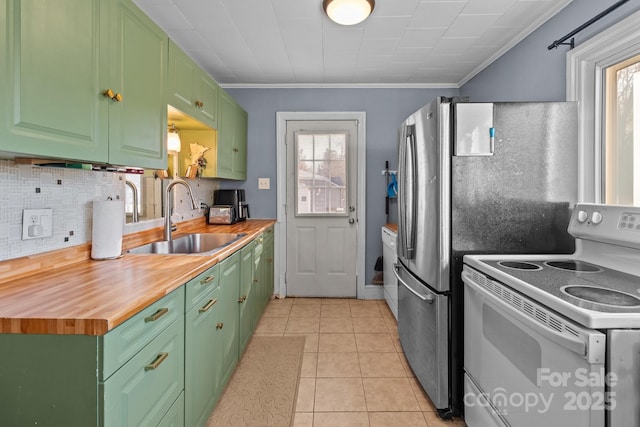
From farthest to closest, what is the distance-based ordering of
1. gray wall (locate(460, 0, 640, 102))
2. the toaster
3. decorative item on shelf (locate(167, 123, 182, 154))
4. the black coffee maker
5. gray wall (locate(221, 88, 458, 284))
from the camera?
gray wall (locate(221, 88, 458, 284)) → the black coffee maker → the toaster → decorative item on shelf (locate(167, 123, 182, 154)) → gray wall (locate(460, 0, 640, 102))

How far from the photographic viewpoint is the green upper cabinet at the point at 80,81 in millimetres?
974

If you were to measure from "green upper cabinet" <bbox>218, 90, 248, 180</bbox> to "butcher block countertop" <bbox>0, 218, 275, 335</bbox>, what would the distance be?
1.41 metres

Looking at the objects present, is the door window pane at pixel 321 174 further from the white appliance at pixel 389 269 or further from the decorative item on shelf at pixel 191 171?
the decorative item on shelf at pixel 191 171

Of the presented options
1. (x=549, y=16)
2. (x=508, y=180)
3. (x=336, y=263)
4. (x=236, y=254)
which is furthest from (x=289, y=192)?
(x=549, y=16)

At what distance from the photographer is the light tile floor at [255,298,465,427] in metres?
1.81

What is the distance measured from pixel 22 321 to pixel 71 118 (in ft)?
2.29

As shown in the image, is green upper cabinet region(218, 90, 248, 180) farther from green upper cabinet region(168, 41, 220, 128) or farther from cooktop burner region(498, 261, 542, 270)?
cooktop burner region(498, 261, 542, 270)

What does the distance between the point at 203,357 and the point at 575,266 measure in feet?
5.85

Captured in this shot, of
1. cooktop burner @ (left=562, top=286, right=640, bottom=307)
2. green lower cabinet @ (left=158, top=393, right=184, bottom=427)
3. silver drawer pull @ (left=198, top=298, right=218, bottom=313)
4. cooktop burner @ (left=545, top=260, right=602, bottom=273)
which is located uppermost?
cooktop burner @ (left=545, top=260, right=602, bottom=273)

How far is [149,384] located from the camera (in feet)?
3.59

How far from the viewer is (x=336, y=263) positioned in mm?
3826

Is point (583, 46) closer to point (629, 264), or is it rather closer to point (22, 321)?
point (629, 264)

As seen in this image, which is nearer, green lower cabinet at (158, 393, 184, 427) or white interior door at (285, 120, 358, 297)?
green lower cabinet at (158, 393, 184, 427)

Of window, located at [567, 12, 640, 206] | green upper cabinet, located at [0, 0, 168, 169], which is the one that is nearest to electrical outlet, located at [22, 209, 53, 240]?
green upper cabinet, located at [0, 0, 168, 169]
